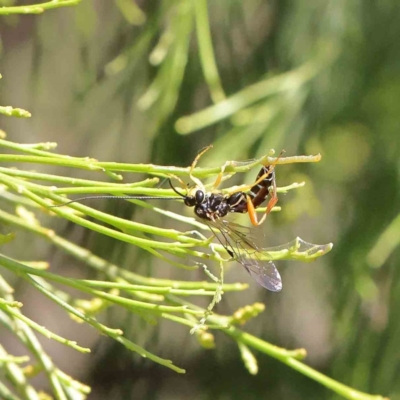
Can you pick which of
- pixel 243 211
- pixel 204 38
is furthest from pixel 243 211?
pixel 204 38

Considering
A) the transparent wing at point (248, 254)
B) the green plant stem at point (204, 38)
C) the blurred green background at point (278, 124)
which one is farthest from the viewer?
→ the blurred green background at point (278, 124)

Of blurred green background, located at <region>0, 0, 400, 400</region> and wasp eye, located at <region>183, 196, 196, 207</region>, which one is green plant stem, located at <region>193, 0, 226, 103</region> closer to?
blurred green background, located at <region>0, 0, 400, 400</region>

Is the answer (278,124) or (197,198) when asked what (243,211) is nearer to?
(197,198)

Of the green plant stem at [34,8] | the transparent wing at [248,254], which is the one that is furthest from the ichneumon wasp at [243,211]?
the green plant stem at [34,8]

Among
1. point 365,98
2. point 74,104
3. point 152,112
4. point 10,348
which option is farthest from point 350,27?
point 10,348

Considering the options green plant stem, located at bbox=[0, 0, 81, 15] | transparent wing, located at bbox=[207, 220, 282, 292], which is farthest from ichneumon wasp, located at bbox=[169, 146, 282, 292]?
green plant stem, located at bbox=[0, 0, 81, 15]

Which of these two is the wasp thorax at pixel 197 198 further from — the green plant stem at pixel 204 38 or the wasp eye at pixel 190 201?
the green plant stem at pixel 204 38
